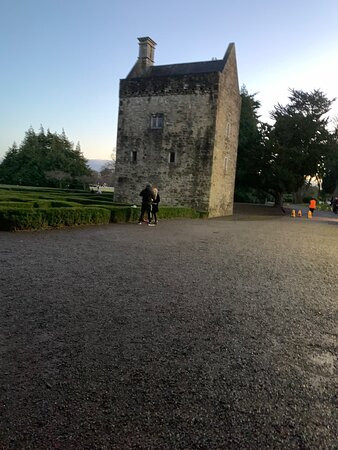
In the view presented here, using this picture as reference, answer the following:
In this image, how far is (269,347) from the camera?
3.75 metres

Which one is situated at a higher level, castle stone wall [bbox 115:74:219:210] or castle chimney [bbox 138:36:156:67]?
castle chimney [bbox 138:36:156:67]

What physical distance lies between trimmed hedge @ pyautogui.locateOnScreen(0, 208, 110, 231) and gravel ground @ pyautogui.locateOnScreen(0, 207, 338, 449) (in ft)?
13.6

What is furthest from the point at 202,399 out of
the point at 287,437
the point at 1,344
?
the point at 1,344

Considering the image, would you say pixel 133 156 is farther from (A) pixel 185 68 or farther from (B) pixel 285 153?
(B) pixel 285 153

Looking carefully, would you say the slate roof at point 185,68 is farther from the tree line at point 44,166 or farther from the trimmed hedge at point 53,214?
the tree line at point 44,166

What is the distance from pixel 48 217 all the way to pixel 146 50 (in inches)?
813

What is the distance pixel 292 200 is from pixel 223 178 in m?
43.4

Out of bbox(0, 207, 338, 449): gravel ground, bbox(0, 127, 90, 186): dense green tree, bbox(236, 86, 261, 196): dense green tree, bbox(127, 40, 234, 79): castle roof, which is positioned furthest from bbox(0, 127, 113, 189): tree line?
bbox(0, 207, 338, 449): gravel ground

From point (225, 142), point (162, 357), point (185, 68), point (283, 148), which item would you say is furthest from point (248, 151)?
point (162, 357)

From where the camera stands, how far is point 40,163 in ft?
192

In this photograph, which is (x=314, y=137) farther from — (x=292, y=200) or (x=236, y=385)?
(x=236, y=385)

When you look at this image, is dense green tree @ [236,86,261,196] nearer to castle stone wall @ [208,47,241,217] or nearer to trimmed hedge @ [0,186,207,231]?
castle stone wall @ [208,47,241,217]

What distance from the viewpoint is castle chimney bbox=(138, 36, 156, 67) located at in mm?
26870

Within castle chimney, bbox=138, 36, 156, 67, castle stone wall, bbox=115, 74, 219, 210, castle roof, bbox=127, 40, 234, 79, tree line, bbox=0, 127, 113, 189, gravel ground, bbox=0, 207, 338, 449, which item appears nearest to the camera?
gravel ground, bbox=0, 207, 338, 449
